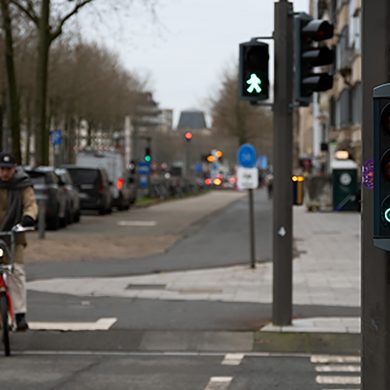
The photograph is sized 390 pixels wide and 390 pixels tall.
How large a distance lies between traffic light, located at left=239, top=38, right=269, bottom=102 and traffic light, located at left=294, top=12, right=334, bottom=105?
32 centimetres

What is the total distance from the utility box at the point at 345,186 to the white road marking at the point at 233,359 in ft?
117

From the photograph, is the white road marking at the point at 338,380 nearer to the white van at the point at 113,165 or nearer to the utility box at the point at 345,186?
the utility box at the point at 345,186

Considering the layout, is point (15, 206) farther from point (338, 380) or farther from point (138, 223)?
point (138, 223)

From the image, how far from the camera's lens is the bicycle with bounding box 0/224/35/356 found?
9987 mm

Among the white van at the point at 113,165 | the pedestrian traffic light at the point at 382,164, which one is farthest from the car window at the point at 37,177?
the pedestrian traffic light at the point at 382,164

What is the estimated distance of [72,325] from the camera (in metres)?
11.9

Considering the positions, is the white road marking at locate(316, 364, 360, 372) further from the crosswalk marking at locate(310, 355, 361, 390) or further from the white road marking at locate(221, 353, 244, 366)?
the white road marking at locate(221, 353, 244, 366)

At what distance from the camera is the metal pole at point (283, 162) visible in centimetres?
1124

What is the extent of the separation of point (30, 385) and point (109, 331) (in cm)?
300

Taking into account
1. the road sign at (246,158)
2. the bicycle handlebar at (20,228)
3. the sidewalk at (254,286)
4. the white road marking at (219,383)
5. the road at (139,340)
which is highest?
the road sign at (246,158)

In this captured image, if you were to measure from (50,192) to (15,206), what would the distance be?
18858 mm

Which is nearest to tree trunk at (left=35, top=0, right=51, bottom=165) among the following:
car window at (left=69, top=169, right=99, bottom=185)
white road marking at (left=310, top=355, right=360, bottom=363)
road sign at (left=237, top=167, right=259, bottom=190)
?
car window at (left=69, top=169, right=99, bottom=185)

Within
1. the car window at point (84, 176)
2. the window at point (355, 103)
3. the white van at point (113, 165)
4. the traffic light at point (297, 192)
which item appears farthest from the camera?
the white van at point (113, 165)

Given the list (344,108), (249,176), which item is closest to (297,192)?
(249,176)
